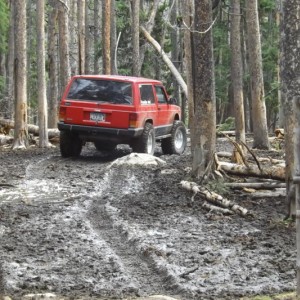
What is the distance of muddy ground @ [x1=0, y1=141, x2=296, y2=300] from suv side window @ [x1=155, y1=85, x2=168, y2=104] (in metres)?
5.50

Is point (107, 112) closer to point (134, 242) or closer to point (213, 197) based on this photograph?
point (213, 197)

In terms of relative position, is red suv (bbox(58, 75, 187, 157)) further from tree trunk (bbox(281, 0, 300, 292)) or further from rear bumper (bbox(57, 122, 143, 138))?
tree trunk (bbox(281, 0, 300, 292))

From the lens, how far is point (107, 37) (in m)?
31.6

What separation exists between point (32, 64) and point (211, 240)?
158 ft

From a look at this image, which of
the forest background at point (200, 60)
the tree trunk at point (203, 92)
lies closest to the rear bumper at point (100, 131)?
the forest background at point (200, 60)

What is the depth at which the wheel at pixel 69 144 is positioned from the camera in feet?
57.4

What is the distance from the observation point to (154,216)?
33.1ft

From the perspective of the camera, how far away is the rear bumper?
1672cm

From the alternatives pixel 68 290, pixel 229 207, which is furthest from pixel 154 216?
pixel 68 290

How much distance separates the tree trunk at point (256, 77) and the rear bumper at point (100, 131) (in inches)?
199

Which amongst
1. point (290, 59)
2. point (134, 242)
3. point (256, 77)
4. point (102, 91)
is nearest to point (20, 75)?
point (102, 91)

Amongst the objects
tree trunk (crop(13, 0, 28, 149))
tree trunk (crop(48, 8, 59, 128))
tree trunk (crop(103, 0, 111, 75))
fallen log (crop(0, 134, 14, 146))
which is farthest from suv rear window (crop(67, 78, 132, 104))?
tree trunk (crop(103, 0, 111, 75))

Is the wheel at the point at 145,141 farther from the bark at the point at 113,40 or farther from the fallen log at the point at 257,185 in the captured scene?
the bark at the point at 113,40

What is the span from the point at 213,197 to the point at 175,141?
945 centimetres
